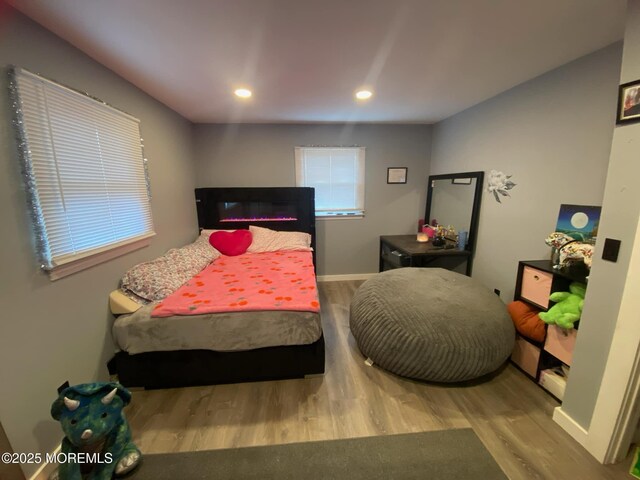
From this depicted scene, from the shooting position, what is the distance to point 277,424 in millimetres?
1623

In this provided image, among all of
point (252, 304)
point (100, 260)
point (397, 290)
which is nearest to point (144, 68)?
point (100, 260)

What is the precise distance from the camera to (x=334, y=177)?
12.6 ft

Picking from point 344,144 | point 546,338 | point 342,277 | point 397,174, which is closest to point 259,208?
point 344,144

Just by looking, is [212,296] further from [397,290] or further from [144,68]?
[144,68]

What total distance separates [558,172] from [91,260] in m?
3.48

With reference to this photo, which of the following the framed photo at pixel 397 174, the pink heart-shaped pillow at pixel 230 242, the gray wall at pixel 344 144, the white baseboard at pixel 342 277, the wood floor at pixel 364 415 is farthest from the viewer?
the white baseboard at pixel 342 277

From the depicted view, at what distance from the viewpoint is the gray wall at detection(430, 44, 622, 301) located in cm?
173

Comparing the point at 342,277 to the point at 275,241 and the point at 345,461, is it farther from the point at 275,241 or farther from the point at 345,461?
the point at 345,461

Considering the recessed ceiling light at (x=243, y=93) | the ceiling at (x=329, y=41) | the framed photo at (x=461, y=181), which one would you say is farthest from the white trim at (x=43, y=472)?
the framed photo at (x=461, y=181)

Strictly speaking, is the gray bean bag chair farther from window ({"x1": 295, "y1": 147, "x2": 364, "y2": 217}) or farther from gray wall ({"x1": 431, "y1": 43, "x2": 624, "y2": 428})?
window ({"x1": 295, "y1": 147, "x2": 364, "y2": 217})

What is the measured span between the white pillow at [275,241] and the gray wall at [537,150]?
2.15 metres

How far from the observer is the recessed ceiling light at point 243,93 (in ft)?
7.55

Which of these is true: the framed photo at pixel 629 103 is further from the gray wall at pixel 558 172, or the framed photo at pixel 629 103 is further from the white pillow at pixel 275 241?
the white pillow at pixel 275 241

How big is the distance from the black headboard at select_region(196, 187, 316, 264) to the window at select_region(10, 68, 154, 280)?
4.62 feet
